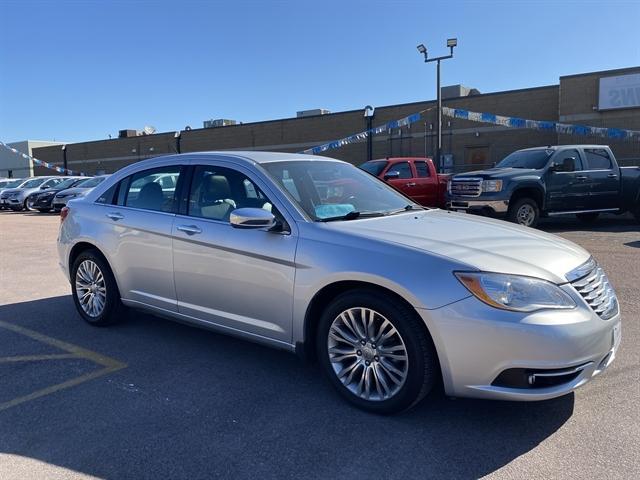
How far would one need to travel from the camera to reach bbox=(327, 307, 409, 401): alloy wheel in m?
3.26

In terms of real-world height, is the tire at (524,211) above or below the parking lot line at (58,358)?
above

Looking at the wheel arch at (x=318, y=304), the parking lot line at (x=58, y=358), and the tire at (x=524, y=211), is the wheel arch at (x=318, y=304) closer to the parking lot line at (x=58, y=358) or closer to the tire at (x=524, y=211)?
the parking lot line at (x=58, y=358)

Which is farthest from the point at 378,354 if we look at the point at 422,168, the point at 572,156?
the point at 422,168

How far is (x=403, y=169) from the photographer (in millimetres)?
14750

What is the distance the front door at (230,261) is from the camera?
3689 mm

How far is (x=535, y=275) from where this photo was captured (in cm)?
303

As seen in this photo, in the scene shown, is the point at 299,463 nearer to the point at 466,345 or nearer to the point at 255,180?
the point at 466,345

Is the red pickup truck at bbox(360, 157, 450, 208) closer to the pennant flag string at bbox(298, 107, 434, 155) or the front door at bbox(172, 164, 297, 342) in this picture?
the pennant flag string at bbox(298, 107, 434, 155)

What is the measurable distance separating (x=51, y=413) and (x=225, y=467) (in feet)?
4.64

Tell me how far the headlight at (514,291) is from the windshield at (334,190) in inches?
45.9

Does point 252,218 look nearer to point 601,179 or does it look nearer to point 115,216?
point 115,216

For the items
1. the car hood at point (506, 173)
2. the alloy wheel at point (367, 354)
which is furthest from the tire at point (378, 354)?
the car hood at point (506, 173)

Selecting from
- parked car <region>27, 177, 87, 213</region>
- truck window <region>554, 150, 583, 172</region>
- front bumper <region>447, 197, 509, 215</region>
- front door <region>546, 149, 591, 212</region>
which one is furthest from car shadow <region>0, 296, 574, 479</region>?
parked car <region>27, 177, 87, 213</region>

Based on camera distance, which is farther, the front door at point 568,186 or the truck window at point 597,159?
the truck window at point 597,159
